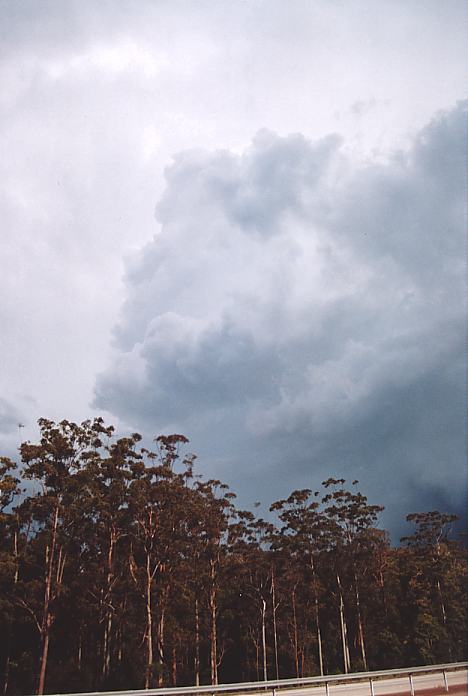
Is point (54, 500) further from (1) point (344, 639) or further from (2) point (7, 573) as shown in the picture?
(1) point (344, 639)

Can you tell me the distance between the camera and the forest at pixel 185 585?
129 ft

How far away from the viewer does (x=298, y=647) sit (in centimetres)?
5112

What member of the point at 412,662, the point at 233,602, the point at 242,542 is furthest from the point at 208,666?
the point at 412,662

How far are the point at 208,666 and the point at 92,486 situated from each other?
77.1ft

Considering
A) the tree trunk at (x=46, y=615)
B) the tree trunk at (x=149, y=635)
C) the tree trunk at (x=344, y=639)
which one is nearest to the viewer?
the tree trunk at (x=46, y=615)

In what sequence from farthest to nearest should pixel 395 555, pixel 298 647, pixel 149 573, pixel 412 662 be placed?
1. pixel 395 555
2. pixel 298 647
3. pixel 412 662
4. pixel 149 573

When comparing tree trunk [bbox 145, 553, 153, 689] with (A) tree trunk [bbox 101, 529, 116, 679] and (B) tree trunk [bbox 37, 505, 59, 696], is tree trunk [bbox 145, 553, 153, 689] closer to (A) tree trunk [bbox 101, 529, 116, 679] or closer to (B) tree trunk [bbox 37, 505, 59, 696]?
(A) tree trunk [bbox 101, 529, 116, 679]

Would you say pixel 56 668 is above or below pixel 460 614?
below

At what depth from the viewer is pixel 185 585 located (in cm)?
4544

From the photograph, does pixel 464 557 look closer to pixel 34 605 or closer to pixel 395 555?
pixel 395 555

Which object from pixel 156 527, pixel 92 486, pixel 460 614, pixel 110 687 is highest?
pixel 92 486

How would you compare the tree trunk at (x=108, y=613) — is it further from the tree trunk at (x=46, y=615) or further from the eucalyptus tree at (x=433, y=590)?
the eucalyptus tree at (x=433, y=590)

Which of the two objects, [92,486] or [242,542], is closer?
[92,486]

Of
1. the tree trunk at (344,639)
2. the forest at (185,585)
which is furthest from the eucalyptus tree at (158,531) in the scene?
the tree trunk at (344,639)
